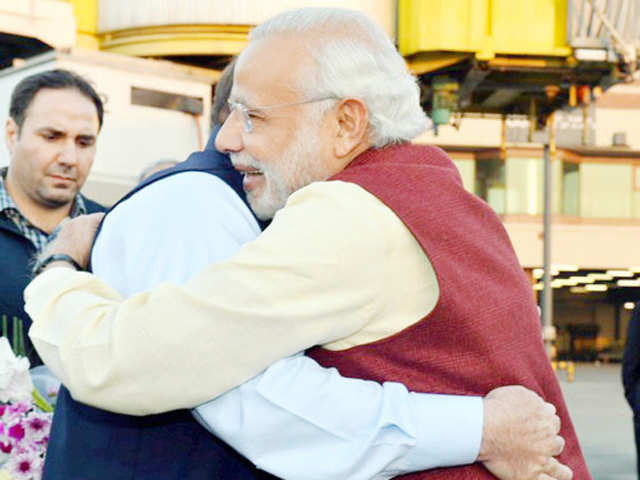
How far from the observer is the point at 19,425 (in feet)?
A: 6.86

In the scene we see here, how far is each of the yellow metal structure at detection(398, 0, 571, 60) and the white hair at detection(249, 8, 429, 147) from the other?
6759 mm

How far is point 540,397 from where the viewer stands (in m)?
1.70

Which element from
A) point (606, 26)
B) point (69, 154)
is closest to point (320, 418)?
point (69, 154)

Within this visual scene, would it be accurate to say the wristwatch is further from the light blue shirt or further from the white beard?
the white beard

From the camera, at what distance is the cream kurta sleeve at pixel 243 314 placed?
149 cm

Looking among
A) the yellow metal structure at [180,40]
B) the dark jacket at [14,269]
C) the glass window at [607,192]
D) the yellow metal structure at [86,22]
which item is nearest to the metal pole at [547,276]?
the yellow metal structure at [180,40]

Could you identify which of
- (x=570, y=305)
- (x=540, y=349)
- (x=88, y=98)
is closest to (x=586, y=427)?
(x=88, y=98)

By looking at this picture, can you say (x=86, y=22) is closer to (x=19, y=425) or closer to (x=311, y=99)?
(x=19, y=425)

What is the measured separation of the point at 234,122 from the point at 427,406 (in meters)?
0.61

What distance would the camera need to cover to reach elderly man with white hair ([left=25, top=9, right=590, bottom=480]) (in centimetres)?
150

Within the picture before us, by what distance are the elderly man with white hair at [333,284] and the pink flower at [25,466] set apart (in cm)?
53

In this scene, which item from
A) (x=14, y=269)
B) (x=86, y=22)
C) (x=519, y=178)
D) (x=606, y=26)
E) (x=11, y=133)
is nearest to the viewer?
(x=14, y=269)

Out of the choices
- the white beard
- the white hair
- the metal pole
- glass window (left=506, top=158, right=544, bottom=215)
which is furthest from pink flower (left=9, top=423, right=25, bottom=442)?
glass window (left=506, top=158, right=544, bottom=215)

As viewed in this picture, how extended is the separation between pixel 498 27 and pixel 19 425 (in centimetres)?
741
